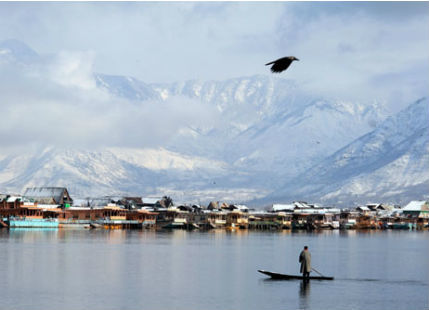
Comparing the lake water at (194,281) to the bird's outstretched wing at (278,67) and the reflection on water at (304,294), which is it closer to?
the reflection on water at (304,294)

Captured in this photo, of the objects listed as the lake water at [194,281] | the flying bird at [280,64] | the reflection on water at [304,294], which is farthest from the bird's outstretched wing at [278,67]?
the reflection on water at [304,294]

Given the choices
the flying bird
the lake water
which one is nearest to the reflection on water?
the lake water

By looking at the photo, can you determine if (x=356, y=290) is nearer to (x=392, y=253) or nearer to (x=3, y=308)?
(x=3, y=308)

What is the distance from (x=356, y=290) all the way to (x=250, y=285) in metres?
8.73

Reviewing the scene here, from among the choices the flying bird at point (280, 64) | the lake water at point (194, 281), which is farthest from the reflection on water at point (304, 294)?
the flying bird at point (280, 64)

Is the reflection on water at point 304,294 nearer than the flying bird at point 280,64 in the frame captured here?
No

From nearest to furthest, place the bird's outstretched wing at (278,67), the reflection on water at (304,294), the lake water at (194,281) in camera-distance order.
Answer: the bird's outstretched wing at (278,67) → the reflection on water at (304,294) → the lake water at (194,281)

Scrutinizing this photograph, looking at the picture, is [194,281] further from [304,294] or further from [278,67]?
[278,67]

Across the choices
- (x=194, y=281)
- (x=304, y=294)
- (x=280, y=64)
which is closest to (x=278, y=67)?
(x=280, y=64)

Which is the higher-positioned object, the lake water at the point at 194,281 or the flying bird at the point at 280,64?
the flying bird at the point at 280,64

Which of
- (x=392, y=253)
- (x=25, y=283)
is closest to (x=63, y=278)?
(x=25, y=283)

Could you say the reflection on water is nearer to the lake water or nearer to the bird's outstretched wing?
the lake water

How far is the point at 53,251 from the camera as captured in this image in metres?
109

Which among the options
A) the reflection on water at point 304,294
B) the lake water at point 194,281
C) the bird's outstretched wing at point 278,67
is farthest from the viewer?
the lake water at point 194,281
